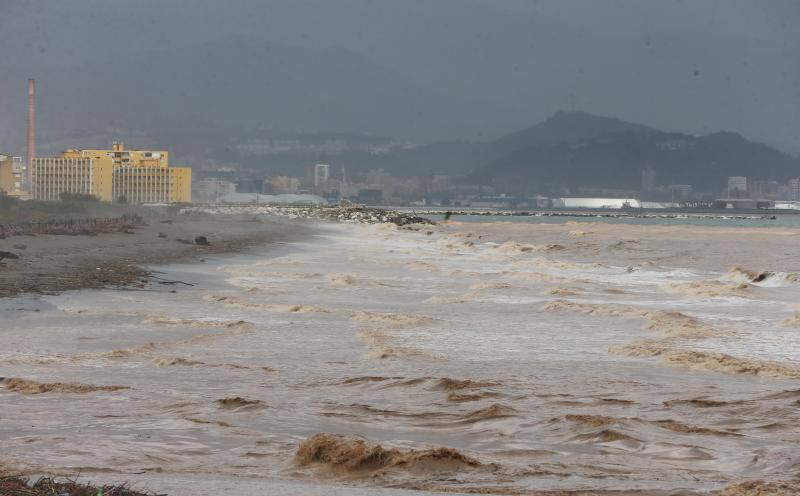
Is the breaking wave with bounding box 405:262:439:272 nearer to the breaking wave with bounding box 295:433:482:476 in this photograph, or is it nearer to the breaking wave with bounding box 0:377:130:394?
the breaking wave with bounding box 0:377:130:394

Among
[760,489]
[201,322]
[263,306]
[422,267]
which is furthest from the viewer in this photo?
[422,267]

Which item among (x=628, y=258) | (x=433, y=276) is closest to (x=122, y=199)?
(x=628, y=258)

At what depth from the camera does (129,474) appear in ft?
25.6

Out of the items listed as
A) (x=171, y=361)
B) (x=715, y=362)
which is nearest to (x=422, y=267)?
(x=715, y=362)

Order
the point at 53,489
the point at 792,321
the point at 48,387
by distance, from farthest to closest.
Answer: the point at 792,321 → the point at 48,387 → the point at 53,489

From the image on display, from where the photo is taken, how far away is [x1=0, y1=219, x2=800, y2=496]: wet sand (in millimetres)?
8259

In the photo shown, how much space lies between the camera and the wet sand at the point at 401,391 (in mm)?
8259

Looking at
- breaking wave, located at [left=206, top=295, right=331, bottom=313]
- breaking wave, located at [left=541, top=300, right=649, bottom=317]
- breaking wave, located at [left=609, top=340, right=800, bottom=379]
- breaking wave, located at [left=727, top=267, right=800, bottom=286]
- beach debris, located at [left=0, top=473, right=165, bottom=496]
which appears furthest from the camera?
breaking wave, located at [left=727, top=267, right=800, bottom=286]

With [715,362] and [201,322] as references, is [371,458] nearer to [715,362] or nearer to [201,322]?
[715,362]

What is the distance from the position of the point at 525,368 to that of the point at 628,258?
3624cm

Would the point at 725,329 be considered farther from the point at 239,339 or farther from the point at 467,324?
the point at 239,339

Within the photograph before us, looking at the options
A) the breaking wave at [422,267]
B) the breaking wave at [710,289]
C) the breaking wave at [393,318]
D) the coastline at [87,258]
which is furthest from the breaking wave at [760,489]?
the breaking wave at [422,267]

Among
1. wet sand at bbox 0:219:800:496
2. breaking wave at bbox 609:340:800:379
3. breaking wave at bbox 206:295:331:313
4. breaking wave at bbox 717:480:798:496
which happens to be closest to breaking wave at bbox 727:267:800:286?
wet sand at bbox 0:219:800:496

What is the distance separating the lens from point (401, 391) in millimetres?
12070
